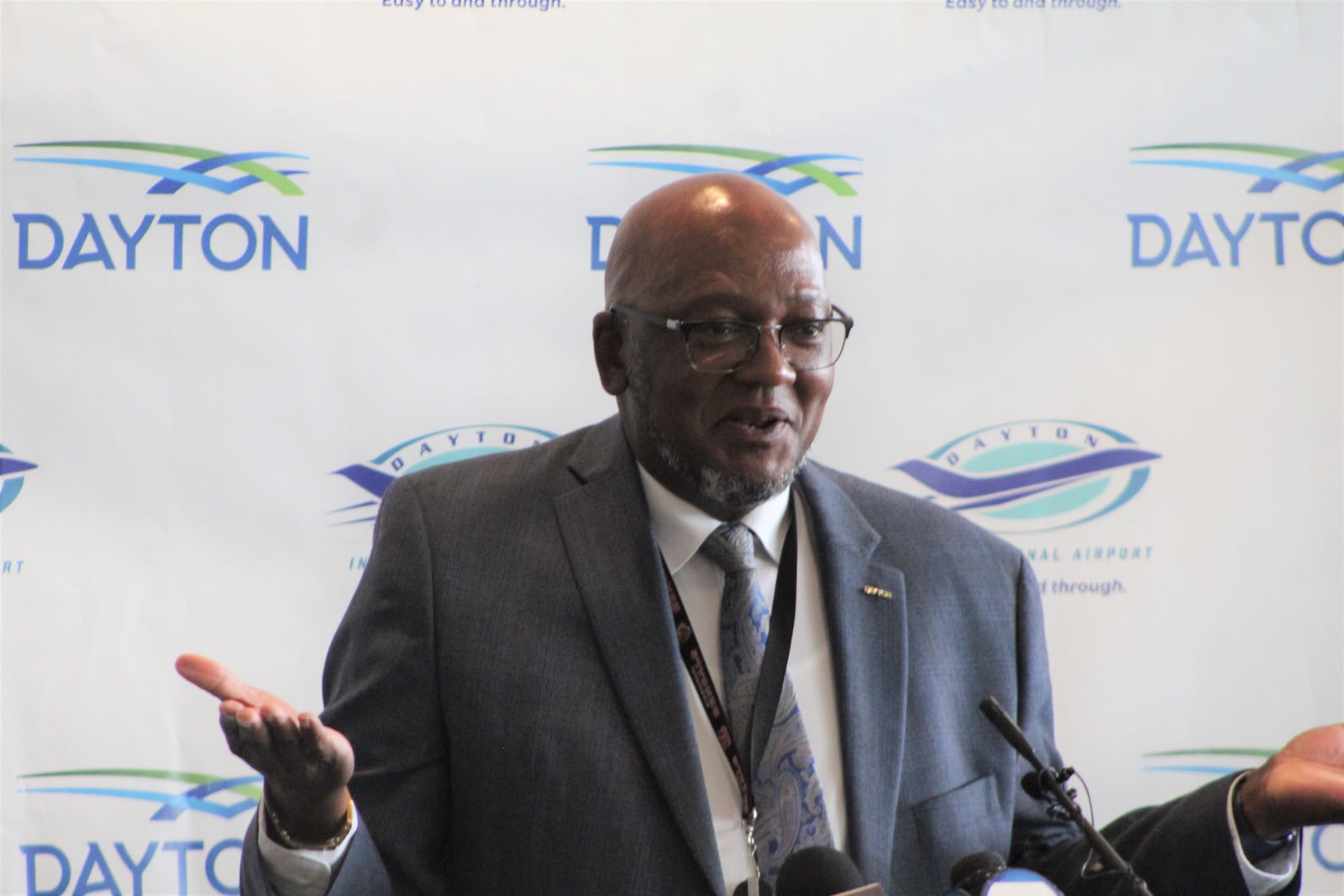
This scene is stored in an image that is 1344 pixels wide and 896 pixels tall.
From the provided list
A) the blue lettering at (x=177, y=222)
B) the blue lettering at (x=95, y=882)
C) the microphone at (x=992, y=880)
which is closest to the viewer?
the microphone at (x=992, y=880)

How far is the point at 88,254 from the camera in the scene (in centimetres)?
340

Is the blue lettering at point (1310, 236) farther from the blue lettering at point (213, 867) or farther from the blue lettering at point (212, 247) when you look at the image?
the blue lettering at point (213, 867)

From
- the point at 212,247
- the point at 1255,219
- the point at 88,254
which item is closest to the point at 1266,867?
the point at 1255,219

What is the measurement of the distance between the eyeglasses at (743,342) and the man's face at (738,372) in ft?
0.04

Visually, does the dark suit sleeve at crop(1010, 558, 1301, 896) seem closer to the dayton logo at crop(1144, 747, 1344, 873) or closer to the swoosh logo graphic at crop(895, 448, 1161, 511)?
the swoosh logo graphic at crop(895, 448, 1161, 511)

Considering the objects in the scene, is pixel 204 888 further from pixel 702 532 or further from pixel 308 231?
pixel 702 532

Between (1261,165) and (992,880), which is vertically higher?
(1261,165)

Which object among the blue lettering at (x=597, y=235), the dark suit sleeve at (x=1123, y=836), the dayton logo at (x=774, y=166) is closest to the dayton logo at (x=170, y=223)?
the blue lettering at (x=597, y=235)

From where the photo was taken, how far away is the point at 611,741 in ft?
6.61

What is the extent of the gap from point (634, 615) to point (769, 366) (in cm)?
44

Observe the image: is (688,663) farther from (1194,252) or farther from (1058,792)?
(1194,252)

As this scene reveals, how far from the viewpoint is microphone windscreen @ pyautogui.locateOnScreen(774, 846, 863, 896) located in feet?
5.45

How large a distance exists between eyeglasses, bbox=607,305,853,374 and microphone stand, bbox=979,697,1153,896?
0.62m

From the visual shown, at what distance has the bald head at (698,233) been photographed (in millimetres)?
2113
